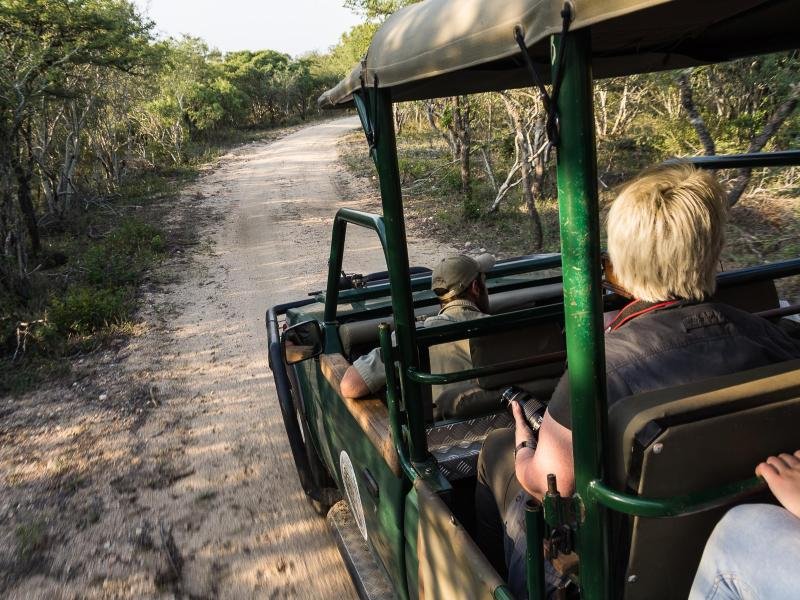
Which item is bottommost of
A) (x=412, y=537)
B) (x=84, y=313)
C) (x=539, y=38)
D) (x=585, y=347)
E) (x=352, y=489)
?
(x=84, y=313)

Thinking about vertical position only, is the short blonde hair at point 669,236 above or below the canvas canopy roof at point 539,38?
below

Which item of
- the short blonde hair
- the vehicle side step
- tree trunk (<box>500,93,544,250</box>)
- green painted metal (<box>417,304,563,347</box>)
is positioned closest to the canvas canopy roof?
the short blonde hair

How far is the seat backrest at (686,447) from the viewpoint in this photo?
1.14 m

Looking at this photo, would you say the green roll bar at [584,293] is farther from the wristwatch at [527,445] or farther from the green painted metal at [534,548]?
the wristwatch at [527,445]

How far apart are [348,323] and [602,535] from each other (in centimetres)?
197

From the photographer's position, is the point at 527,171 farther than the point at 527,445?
Yes

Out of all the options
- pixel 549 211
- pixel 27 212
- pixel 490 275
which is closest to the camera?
pixel 490 275

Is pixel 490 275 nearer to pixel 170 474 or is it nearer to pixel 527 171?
pixel 170 474

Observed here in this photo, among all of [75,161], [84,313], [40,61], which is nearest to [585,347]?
[84,313]

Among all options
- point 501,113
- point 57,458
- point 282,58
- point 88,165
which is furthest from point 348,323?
point 282,58

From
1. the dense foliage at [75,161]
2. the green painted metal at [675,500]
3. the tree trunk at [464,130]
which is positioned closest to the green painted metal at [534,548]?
the green painted metal at [675,500]

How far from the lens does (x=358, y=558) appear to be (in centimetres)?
270

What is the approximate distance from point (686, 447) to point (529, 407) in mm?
583

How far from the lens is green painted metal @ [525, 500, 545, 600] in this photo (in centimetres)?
120
